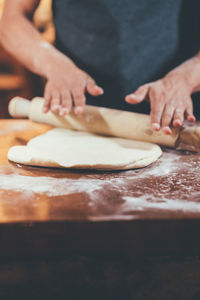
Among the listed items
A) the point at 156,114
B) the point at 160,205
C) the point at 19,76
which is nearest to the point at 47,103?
the point at 156,114

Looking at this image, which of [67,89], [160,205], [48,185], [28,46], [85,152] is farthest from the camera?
[28,46]

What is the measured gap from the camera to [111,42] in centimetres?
202

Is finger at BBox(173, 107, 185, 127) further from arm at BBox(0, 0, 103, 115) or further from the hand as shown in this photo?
arm at BBox(0, 0, 103, 115)

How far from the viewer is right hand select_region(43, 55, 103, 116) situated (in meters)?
1.70

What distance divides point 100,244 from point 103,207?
13 centimetres

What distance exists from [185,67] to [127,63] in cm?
39

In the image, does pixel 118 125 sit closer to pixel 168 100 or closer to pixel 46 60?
pixel 168 100

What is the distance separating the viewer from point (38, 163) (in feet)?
4.45

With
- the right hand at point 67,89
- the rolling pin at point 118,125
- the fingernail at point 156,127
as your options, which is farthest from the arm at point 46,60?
the fingernail at point 156,127

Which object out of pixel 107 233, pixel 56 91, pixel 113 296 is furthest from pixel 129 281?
pixel 56 91

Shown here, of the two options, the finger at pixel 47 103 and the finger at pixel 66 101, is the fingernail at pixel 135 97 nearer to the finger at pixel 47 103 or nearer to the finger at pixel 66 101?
the finger at pixel 66 101

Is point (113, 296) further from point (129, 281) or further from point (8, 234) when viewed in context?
point (8, 234)

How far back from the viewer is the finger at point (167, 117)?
4.99ft

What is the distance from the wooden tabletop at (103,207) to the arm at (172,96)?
10.9 inches
